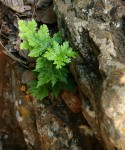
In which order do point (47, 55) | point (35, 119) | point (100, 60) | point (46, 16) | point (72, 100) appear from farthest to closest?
point (46, 16), point (35, 119), point (72, 100), point (47, 55), point (100, 60)

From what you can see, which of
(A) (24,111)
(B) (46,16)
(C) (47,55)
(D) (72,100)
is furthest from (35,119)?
(B) (46,16)

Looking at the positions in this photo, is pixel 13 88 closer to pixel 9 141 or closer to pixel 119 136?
pixel 9 141

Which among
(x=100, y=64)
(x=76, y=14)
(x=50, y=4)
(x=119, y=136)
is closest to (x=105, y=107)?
(x=119, y=136)

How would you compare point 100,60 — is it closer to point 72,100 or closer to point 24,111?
point 72,100

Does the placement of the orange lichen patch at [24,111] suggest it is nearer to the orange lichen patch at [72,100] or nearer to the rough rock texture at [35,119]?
the rough rock texture at [35,119]

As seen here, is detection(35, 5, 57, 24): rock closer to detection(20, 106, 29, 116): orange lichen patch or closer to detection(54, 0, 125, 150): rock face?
detection(54, 0, 125, 150): rock face

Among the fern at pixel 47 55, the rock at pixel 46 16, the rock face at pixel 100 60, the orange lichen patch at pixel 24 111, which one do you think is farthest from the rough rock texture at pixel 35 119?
the rock at pixel 46 16
